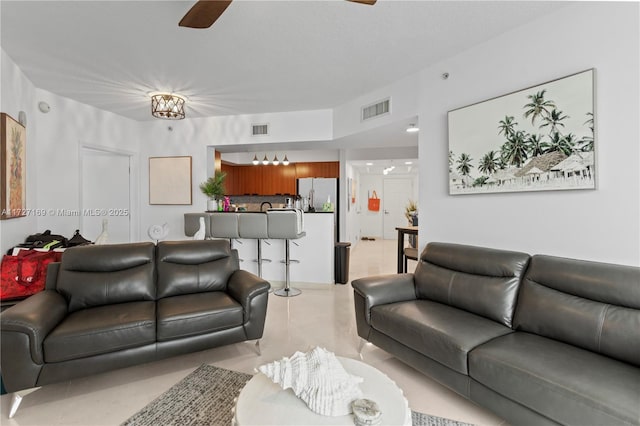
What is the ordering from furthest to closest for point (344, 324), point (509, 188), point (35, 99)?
point (35, 99)
point (344, 324)
point (509, 188)

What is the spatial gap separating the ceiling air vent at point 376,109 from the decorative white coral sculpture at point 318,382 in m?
3.18

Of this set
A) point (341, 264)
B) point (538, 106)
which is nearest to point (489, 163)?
point (538, 106)

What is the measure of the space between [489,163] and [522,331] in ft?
4.54

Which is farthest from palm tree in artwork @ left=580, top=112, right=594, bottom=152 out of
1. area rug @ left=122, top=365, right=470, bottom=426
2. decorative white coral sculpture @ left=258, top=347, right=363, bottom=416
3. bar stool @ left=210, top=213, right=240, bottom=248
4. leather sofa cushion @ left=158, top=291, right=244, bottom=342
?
bar stool @ left=210, top=213, right=240, bottom=248

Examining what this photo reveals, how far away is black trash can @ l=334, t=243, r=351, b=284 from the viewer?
4.66 m

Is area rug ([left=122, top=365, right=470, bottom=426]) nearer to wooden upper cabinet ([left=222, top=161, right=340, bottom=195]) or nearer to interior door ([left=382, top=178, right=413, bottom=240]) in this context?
wooden upper cabinet ([left=222, top=161, right=340, bottom=195])

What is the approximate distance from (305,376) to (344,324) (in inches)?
75.9

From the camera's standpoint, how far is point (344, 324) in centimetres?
315

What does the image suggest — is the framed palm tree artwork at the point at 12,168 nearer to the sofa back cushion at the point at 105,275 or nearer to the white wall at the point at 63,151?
the white wall at the point at 63,151

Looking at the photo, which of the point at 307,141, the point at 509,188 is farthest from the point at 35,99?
the point at 509,188

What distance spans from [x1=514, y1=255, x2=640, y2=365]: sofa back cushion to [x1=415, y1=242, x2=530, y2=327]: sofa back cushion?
0.08m

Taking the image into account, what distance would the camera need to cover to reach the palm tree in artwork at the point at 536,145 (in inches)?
90.3

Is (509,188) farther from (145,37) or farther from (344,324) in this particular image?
(145,37)

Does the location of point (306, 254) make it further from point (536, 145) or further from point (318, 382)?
point (318, 382)
